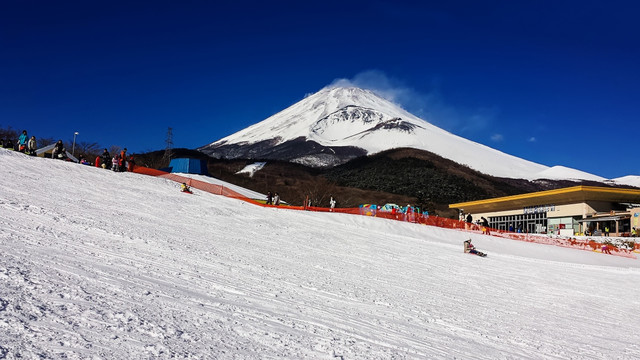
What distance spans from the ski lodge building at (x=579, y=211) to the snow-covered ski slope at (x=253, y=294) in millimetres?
24116

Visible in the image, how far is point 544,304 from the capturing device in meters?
10.2

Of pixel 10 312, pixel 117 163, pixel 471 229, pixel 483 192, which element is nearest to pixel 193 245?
pixel 10 312

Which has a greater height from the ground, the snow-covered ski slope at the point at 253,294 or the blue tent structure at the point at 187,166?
the blue tent structure at the point at 187,166

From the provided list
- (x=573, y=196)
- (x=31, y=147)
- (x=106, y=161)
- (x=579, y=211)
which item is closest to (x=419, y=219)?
(x=573, y=196)

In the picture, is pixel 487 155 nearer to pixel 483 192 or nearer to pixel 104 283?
pixel 483 192

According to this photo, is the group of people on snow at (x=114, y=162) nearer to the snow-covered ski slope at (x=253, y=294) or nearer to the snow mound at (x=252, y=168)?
the snow-covered ski slope at (x=253, y=294)

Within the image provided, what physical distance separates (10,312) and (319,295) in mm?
4593

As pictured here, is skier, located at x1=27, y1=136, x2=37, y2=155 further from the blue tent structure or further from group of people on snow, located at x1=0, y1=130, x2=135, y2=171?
the blue tent structure

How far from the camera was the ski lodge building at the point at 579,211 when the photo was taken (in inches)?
1474

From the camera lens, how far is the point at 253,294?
6.55m

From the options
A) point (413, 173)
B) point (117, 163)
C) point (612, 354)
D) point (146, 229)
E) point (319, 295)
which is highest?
point (413, 173)

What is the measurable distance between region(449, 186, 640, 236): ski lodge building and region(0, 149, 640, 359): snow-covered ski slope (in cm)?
2412

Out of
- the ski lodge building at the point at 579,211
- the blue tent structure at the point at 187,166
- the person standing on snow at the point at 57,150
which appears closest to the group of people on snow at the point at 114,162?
the person standing on snow at the point at 57,150

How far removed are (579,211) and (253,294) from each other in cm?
4293
